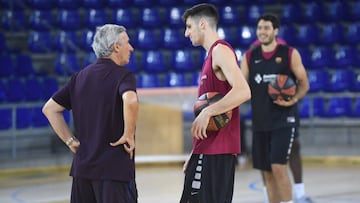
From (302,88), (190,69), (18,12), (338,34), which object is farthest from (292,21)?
(302,88)

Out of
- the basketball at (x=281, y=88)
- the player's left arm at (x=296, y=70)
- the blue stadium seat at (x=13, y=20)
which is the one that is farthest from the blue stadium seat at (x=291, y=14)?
the basketball at (x=281, y=88)

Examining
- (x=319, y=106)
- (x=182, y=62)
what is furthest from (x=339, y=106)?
(x=182, y=62)

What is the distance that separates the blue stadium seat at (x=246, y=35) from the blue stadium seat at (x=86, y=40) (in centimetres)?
296

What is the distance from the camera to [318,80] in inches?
525

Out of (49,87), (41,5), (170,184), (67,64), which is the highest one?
(41,5)

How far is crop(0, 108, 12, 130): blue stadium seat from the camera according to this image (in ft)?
39.6

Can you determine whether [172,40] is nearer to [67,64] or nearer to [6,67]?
[67,64]

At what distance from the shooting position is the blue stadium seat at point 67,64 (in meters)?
14.1

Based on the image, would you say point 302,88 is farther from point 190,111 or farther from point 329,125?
point 329,125

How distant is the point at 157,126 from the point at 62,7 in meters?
5.52

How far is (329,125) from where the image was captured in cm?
1310

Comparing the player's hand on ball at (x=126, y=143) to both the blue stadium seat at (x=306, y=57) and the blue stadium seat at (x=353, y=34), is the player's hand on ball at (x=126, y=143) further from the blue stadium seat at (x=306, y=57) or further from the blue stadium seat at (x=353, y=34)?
the blue stadium seat at (x=353, y=34)

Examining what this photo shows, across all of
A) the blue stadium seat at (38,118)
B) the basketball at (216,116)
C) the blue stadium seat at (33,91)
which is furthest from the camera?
the blue stadium seat at (33,91)

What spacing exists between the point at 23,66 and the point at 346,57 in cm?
611
